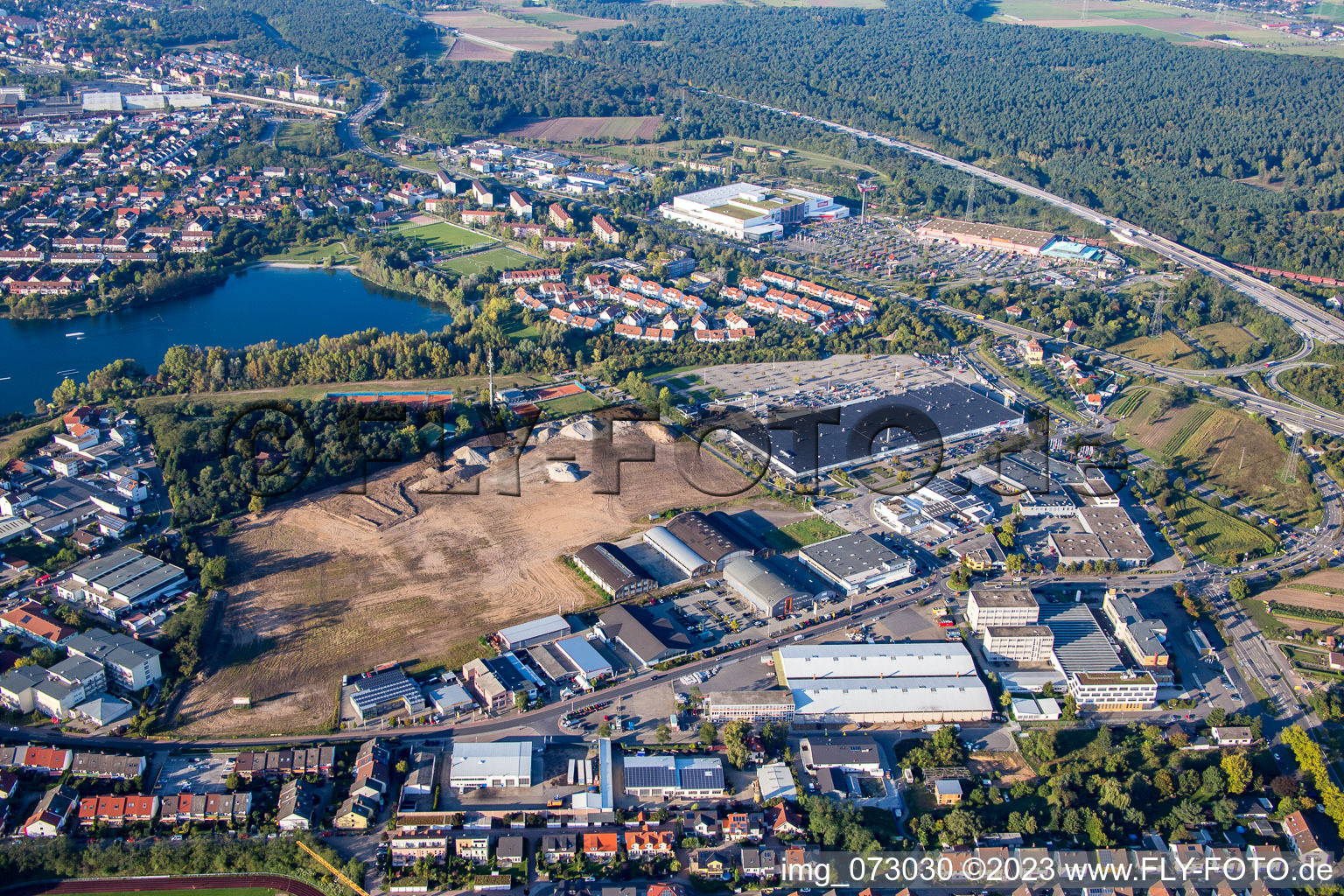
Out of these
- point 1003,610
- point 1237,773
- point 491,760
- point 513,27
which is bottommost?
point 491,760

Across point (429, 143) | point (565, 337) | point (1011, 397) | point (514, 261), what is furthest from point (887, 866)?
point (429, 143)

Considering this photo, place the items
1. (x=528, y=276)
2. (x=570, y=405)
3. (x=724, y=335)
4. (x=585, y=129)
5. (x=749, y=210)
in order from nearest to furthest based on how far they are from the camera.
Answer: (x=570, y=405) < (x=724, y=335) < (x=528, y=276) < (x=749, y=210) < (x=585, y=129)

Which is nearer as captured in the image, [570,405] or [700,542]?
[700,542]

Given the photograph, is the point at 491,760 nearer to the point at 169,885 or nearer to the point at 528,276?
the point at 169,885

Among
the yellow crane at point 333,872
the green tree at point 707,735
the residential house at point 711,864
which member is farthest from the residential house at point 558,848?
the green tree at point 707,735

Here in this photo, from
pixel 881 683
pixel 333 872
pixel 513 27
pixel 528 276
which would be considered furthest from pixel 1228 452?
pixel 513 27

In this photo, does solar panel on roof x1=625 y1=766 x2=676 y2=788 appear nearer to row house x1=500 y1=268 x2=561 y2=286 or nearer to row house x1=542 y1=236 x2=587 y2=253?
row house x1=500 y1=268 x2=561 y2=286

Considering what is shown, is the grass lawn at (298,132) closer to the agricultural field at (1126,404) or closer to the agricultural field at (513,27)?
the agricultural field at (513,27)
